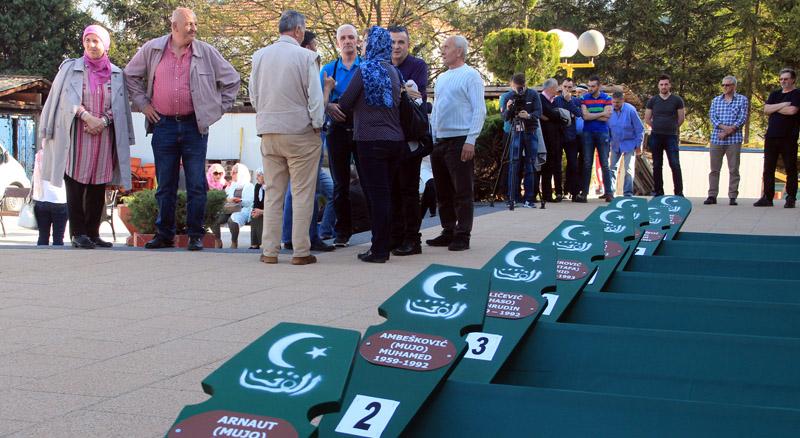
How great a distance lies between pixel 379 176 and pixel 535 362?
5029 millimetres

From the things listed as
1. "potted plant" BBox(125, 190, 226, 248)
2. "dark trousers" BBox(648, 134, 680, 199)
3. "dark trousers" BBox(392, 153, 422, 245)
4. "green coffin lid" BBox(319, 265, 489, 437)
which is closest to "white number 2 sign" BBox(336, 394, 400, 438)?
"green coffin lid" BBox(319, 265, 489, 437)

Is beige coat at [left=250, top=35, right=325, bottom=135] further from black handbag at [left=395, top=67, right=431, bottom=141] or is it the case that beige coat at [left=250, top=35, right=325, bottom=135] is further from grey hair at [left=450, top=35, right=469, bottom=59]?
grey hair at [left=450, top=35, right=469, bottom=59]

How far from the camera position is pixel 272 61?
7.75 metres

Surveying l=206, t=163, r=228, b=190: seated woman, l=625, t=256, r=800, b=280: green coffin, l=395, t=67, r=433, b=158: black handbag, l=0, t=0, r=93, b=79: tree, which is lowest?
l=206, t=163, r=228, b=190: seated woman

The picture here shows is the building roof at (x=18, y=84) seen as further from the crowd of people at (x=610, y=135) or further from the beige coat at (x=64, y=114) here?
the beige coat at (x=64, y=114)

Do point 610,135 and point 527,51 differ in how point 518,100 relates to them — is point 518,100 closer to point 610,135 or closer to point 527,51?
point 610,135

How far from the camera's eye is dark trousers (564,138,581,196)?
15.2 meters

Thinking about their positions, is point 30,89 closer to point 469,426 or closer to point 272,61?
point 272,61

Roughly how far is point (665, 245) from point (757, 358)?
8.85 feet

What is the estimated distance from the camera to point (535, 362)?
2896 mm

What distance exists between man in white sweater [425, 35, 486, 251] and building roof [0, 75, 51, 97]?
23.0 metres

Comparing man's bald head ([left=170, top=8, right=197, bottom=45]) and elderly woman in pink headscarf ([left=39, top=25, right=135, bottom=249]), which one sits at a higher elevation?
man's bald head ([left=170, top=8, right=197, bottom=45])

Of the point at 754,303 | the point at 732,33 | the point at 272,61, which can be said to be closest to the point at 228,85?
the point at 272,61

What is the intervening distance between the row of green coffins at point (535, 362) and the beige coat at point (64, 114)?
5.78 meters
